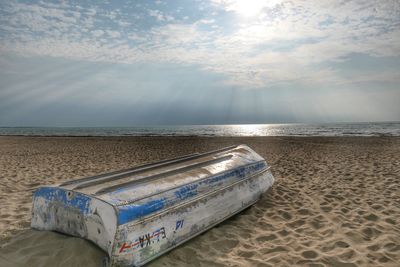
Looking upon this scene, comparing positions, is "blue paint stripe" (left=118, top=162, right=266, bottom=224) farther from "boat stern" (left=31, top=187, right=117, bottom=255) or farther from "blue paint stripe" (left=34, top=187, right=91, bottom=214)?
"blue paint stripe" (left=34, top=187, right=91, bottom=214)

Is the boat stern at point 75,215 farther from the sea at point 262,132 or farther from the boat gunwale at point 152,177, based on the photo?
the sea at point 262,132

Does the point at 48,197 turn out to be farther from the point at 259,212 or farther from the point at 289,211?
the point at 289,211

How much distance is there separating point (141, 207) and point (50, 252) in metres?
1.25

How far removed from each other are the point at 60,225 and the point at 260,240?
8.92ft

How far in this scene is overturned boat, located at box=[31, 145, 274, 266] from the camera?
2.91 meters

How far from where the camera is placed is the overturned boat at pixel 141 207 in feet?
9.53

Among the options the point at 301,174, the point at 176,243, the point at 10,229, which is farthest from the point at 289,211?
the point at 10,229

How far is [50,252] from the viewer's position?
317cm

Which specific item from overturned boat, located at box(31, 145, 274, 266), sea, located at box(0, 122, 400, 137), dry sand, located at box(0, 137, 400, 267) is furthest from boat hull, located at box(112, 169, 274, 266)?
sea, located at box(0, 122, 400, 137)

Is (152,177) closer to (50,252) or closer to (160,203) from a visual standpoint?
(160,203)

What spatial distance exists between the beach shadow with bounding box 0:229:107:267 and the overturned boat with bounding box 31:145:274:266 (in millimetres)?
106

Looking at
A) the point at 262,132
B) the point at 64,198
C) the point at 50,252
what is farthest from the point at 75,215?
the point at 262,132

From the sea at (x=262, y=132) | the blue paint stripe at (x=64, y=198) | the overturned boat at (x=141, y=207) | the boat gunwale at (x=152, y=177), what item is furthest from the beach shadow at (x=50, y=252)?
the sea at (x=262, y=132)

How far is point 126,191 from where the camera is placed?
11.0ft
